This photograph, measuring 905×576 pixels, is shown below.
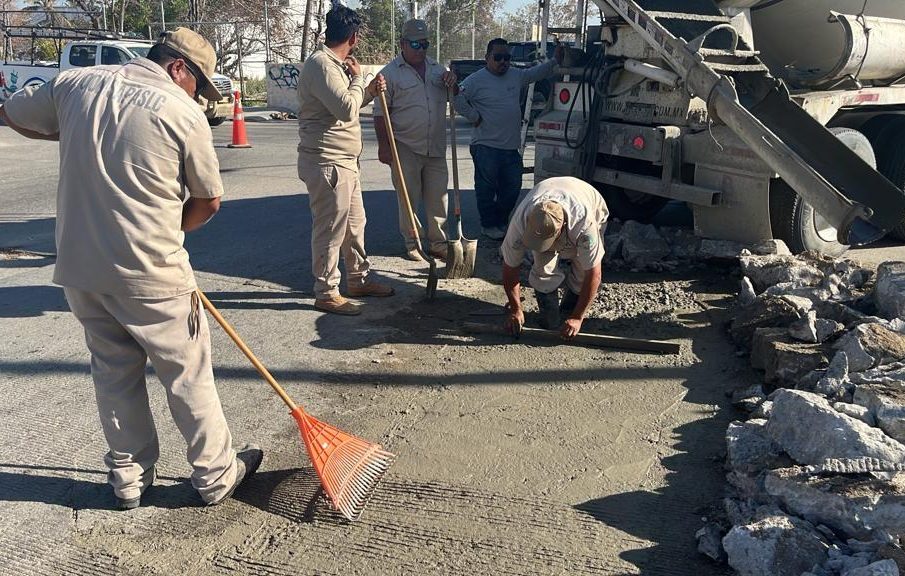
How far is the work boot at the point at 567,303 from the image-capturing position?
5.29 metres

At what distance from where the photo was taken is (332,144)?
17.2 ft

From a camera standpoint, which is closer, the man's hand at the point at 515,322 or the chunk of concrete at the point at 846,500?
the chunk of concrete at the point at 846,500

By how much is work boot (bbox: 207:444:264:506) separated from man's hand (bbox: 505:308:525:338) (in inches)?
70.6

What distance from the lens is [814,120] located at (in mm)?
5762

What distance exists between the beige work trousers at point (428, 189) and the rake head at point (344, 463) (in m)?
3.23

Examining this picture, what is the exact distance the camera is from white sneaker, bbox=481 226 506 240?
23.9ft

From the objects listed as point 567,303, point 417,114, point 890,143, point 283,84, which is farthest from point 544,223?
point 283,84

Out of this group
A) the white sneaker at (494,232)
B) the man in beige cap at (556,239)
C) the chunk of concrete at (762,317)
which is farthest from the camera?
the white sneaker at (494,232)

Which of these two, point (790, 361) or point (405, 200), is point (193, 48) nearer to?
point (405, 200)

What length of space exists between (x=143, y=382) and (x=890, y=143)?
21.8 ft

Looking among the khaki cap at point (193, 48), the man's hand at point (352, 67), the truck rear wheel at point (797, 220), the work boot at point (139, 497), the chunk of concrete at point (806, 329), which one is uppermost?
the man's hand at point (352, 67)

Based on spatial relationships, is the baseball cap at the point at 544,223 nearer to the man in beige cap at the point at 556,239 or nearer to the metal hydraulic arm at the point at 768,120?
the man in beige cap at the point at 556,239

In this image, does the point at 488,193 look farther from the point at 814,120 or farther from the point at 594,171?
the point at 814,120

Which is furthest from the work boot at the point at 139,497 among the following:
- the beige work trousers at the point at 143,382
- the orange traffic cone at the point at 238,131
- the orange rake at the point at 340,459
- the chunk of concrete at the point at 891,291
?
the orange traffic cone at the point at 238,131
